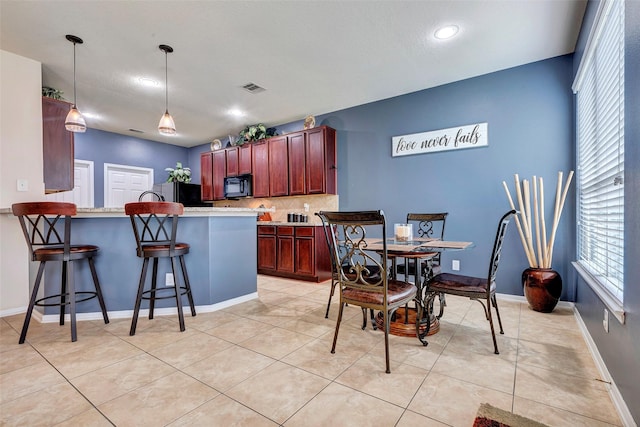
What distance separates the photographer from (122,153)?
19.7 feet

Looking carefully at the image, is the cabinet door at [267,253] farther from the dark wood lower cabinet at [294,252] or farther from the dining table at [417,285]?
the dining table at [417,285]

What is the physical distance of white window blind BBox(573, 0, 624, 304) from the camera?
1.67 meters

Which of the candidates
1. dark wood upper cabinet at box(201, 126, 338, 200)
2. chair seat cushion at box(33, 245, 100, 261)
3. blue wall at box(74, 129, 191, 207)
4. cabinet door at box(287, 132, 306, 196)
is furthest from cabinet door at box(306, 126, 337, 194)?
blue wall at box(74, 129, 191, 207)

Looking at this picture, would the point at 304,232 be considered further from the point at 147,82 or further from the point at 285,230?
the point at 147,82

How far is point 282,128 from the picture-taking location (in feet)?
18.1

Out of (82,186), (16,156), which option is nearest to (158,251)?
(16,156)

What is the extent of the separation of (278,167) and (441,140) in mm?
2613

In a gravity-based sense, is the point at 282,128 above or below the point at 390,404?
above

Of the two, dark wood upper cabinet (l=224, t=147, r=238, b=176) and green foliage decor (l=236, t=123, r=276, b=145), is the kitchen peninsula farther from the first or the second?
dark wood upper cabinet (l=224, t=147, r=238, b=176)

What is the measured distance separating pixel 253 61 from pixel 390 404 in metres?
3.35

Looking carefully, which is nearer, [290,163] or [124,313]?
[124,313]

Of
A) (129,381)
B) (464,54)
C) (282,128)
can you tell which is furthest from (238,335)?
(282,128)

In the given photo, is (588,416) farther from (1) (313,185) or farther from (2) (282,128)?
(2) (282,128)

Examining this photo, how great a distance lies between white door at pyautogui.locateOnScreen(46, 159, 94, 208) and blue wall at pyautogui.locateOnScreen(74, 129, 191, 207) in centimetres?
8
